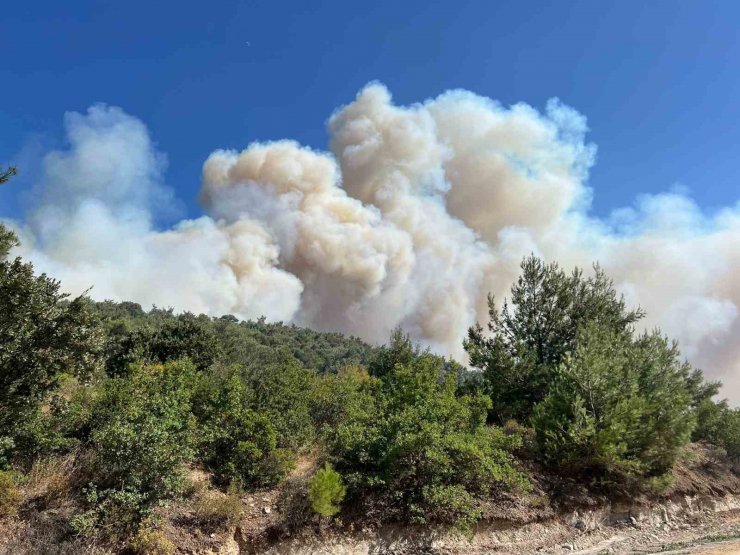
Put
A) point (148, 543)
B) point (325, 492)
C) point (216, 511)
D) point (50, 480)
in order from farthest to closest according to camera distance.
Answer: point (325, 492)
point (216, 511)
point (50, 480)
point (148, 543)

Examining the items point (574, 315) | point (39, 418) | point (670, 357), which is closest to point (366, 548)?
point (39, 418)

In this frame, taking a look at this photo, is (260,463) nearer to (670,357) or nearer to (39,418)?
(39,418)

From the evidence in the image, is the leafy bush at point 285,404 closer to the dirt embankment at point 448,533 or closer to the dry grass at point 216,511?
the dirt embankment at point 448,533

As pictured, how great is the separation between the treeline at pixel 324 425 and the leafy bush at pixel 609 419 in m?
0.09

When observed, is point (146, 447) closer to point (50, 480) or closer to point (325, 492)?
point (50, 480)

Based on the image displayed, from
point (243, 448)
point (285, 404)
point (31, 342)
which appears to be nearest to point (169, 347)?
point (285, 404)

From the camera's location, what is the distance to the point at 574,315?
106ft

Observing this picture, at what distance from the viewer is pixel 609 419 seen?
22.2 m

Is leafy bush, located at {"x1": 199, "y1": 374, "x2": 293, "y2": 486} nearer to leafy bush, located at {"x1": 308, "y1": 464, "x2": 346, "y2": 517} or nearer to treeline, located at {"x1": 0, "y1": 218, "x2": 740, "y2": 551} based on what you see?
treeline, located at {"x1": 0, "y1": 218, "x2": 740, "y2": 551}

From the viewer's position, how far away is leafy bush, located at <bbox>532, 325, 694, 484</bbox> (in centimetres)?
2194

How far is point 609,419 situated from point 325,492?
1444 cm

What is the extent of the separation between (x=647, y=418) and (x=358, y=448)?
1574 cm

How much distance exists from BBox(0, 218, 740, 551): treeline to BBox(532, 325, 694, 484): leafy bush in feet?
0.28

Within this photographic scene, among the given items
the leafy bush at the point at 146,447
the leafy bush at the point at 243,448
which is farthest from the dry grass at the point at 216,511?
the leafy bush at the point at 146,447
